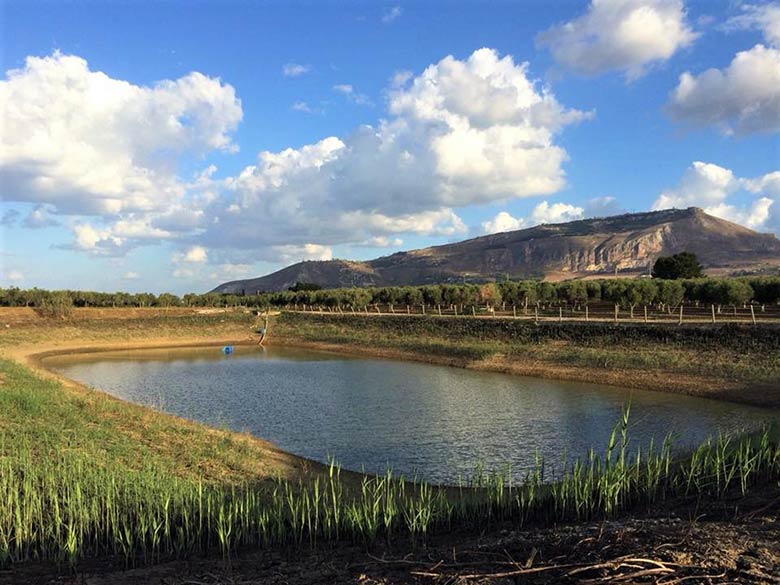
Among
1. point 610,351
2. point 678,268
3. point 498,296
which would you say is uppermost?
point 678,268

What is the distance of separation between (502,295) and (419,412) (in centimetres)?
5212

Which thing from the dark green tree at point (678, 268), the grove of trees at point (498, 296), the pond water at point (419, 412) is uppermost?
the dark green tree at point (678, 268)

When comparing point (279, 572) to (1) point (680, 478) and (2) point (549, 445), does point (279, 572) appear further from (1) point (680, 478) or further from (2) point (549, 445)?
(2) point (549, 445)

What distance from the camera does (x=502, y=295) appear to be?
74.8m

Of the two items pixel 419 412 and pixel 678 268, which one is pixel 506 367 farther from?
pixel 678 268

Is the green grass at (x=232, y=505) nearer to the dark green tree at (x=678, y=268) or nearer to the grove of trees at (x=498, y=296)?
the grove of trees at (x=498, y=296)

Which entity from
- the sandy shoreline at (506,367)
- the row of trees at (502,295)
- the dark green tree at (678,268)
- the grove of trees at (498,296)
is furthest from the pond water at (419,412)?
the dark green tree at (678,268)

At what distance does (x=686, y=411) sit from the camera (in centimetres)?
2464

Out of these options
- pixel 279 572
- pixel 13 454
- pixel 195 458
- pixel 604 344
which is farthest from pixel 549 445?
pixel 604 344

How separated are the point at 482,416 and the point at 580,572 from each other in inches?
745

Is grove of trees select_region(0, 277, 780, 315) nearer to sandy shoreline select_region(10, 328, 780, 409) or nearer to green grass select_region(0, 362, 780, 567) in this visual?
sandy shoreline select_region(10, 328, 780, 409)

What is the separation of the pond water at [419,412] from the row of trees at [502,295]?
2913 centimetres

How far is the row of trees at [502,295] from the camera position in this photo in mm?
53472

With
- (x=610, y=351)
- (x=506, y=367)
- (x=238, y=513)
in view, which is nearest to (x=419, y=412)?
(x=506, y=367)
